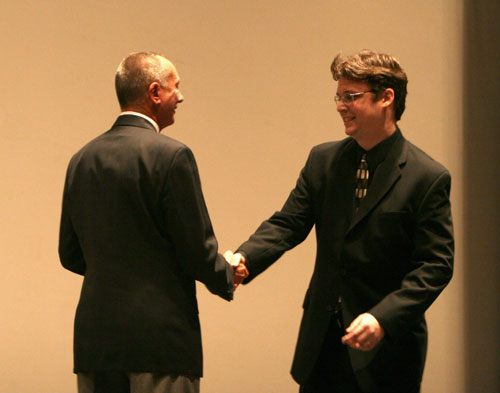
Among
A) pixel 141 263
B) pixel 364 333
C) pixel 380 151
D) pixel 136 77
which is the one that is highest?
pixel 136 77

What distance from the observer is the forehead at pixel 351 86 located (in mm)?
2408

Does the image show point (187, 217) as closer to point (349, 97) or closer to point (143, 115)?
point (143, 115)

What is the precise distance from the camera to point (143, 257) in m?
2.13

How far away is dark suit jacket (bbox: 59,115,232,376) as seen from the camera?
6.97 feet

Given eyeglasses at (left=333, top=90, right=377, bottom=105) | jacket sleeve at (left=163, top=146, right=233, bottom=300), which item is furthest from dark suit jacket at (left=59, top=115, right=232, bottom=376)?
eyeglasses at (left=333, top=90, right=377, bottom=105)

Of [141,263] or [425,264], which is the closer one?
[141,263]

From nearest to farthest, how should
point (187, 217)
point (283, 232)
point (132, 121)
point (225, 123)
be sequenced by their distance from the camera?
point (187, 217) → point (132, 121) → point (283, 232) → point (225, 123)

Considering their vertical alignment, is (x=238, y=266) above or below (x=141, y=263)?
below

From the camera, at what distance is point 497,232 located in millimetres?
4152

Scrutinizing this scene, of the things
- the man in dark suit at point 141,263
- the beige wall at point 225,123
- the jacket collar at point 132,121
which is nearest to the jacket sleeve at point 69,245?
the man in dark suit at point 141,263

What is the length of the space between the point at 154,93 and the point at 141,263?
Result: 0.54 meters

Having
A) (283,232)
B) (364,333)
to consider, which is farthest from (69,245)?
(364,333)

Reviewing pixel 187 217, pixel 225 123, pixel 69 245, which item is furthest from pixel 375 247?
pixel 225 123

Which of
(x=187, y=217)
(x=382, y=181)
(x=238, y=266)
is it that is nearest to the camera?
(x=187, y=217)
